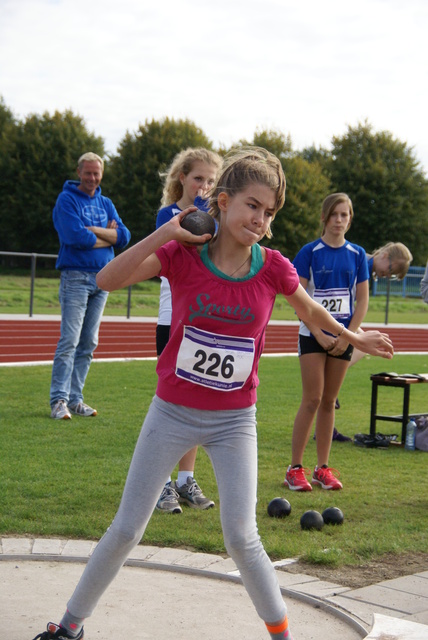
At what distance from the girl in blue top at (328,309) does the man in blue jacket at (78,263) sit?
2907 mm

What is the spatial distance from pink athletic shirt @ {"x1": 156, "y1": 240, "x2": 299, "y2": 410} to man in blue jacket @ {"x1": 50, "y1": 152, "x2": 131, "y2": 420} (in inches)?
225

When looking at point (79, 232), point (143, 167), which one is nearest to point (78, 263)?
point (79, 232)

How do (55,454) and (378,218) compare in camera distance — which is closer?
(55,454)

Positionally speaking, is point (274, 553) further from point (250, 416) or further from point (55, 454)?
point (55, 454)

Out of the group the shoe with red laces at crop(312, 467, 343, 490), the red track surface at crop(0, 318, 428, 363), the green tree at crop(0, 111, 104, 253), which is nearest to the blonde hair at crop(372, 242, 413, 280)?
the shoe with red laces at crop(312, 467, 343, 490)

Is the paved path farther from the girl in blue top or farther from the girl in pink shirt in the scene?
the girl in blue top

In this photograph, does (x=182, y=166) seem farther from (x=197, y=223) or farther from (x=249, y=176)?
(x=197, y=223)

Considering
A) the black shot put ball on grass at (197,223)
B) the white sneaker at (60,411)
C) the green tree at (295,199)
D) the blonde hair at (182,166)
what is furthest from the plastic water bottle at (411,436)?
the green tree at (295,199)

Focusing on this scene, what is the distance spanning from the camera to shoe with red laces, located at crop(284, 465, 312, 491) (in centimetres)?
639

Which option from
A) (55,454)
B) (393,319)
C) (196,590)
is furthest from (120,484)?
(393,319)

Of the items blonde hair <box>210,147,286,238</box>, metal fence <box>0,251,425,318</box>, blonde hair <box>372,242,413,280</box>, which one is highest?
metal fence <box>0,251,425,318</box>

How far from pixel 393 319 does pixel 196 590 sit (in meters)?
31.2

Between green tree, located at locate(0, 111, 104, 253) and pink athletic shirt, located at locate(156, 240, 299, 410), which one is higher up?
green tree, located at locate(0, 111, 104, 253)

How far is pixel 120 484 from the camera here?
6250 mm
